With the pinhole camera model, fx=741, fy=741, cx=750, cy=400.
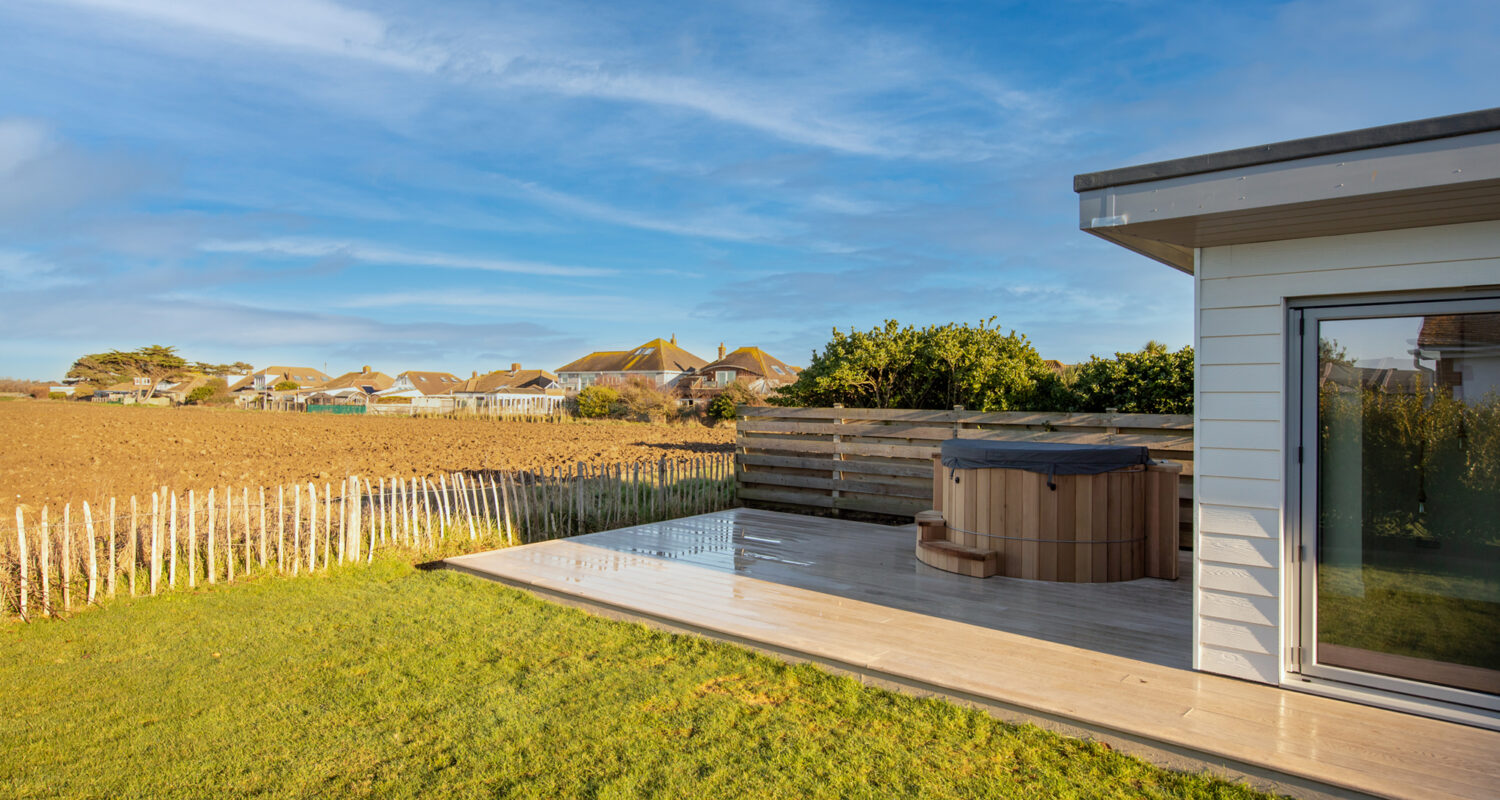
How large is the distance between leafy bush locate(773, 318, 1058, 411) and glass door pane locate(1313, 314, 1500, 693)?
6125 mm

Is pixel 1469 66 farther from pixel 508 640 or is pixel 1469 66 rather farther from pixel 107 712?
pixel 107 712

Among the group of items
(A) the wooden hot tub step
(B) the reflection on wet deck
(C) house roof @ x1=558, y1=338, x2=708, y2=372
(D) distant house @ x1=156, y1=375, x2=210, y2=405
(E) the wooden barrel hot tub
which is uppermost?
(C) house roof @ x1=558, y1=338, x2=708, y2=372

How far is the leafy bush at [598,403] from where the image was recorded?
3653 cm

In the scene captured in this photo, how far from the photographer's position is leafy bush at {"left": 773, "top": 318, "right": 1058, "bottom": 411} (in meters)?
9.87

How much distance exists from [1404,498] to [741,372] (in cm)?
5045

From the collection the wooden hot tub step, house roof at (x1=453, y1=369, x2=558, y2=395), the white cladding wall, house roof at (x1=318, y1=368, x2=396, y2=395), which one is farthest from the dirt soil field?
house roof at (x1=318, y1=368, x2=396, y2=395)

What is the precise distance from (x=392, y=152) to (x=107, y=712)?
56.8ft

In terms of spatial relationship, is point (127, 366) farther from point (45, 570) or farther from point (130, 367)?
point (45, 570)

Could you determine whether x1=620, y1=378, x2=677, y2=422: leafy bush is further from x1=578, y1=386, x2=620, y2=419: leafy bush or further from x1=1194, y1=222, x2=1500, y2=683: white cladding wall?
x1=1194, y1=222, x2=1500, y2=683: white cladding wall

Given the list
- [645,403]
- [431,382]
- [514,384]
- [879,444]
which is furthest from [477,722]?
[431,382]

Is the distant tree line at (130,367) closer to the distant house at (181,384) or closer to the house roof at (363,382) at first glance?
the distant house at (181,384)

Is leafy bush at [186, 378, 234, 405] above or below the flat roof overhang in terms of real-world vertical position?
below

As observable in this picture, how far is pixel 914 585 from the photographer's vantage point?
18.2 ft

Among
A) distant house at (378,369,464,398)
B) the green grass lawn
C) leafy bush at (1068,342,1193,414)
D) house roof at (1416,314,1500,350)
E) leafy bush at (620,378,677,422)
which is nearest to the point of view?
the green grass lawn
